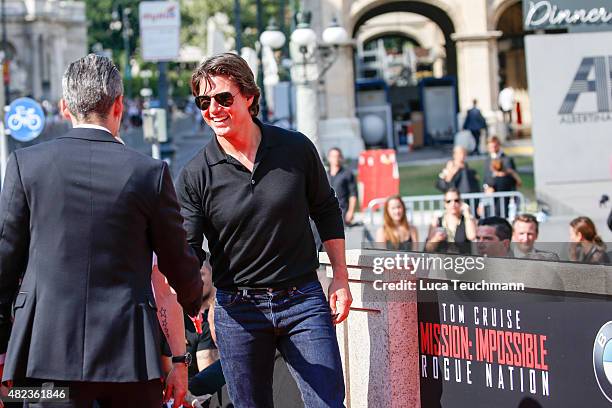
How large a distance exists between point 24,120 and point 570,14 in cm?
1060

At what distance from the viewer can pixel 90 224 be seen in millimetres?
4094

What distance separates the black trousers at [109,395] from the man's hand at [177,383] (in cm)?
27

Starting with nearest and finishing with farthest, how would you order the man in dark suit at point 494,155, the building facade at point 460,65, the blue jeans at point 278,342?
the blue jeans at point 278,342, the man in dark suit at point 494,155, the building facade at point 460,65

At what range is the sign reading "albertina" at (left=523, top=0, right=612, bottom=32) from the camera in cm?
1723

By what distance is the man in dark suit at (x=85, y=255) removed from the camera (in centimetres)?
405

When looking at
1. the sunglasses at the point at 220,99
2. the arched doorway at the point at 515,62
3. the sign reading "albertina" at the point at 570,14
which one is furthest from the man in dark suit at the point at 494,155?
the arched doorway at the point at 515,62

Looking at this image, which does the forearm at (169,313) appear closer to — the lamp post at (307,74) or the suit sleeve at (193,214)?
the suit sleeve at (193,214)

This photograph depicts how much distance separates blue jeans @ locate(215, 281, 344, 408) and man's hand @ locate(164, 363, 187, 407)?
2.13ft

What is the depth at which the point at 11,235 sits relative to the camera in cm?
414

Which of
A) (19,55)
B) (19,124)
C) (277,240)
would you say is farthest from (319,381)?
(19,55)

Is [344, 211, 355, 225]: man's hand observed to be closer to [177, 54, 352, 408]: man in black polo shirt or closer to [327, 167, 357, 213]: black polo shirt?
[327, 167, 357, 213]: black polo shirt

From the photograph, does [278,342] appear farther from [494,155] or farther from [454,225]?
[494,155]

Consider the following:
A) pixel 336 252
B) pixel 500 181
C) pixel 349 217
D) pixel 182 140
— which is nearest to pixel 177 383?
pixel 336 252

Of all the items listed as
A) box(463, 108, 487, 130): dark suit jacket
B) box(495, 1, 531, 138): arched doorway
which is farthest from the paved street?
box(495, 1, 531, 138): arched doorway
